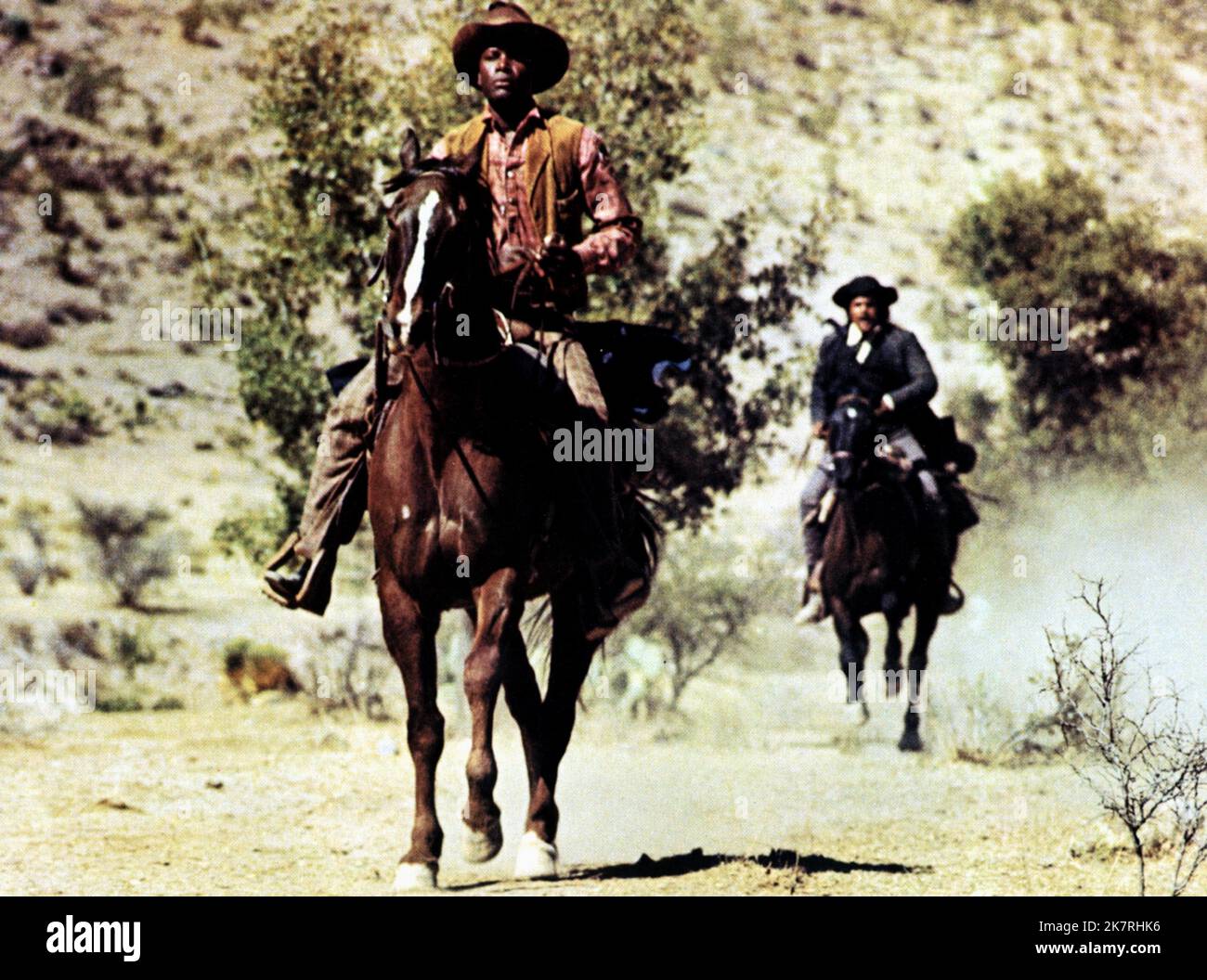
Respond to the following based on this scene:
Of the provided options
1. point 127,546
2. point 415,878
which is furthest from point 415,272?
point 127,546

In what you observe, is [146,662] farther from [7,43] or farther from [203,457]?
[7,43]

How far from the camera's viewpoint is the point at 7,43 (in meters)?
45.6

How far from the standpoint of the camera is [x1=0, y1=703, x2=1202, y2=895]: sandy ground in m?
11.4

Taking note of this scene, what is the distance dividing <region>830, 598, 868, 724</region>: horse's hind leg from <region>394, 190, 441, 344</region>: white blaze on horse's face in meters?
8.96

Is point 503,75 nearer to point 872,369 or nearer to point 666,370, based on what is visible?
point 666,370

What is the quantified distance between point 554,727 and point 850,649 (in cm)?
670

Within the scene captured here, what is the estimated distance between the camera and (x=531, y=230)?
11656 mm

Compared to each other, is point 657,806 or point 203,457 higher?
point 203,457

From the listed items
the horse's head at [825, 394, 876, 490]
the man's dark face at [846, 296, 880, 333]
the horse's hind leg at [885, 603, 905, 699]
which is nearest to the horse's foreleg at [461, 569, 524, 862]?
the horse's head at [825, 394, 876, 490]

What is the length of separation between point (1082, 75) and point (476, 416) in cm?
4566

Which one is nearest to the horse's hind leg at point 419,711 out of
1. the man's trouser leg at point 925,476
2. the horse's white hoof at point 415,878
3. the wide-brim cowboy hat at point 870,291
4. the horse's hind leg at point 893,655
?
the horse's white hoof at point 415,878

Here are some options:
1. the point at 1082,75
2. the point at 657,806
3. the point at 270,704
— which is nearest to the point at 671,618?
the point at 270,704

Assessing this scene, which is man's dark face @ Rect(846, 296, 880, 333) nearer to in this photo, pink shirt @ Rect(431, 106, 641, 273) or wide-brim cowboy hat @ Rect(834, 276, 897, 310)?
wide-brim cowboy hat @ Rect(834, 276, 897, 310)

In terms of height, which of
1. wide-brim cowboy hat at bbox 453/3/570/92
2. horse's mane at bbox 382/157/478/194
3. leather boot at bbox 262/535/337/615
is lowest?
leather boot at bbox 262/535/337/615
